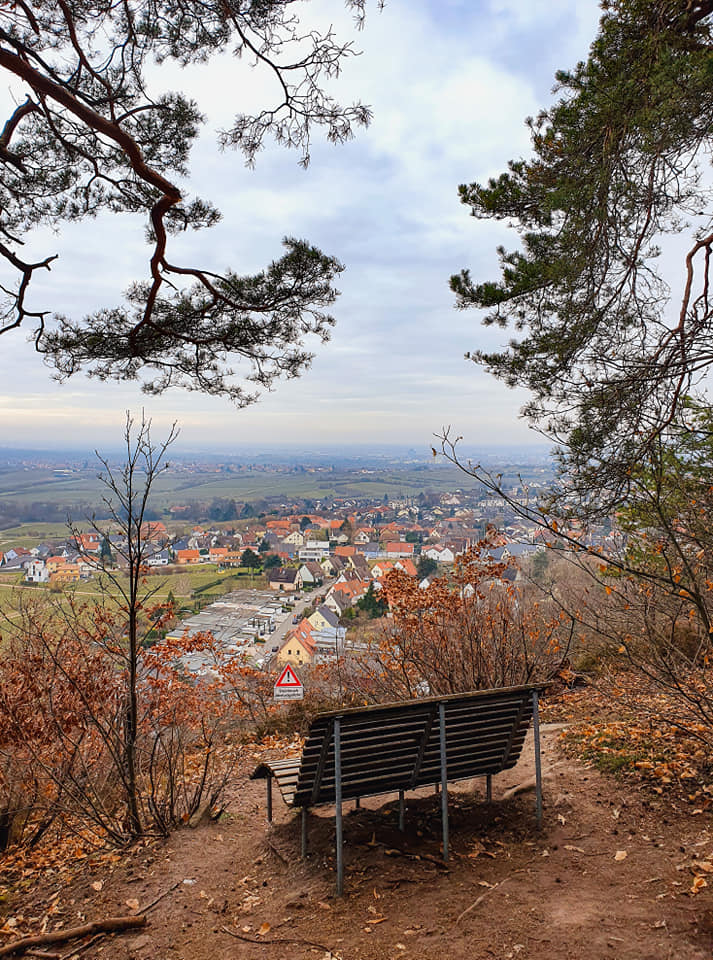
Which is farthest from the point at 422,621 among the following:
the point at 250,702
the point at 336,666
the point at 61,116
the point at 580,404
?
the point at 61,116

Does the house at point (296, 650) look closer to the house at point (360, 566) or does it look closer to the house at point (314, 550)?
the house at point (360, 566)

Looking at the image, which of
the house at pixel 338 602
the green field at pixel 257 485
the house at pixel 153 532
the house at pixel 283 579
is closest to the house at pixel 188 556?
the house at pixel 283 579

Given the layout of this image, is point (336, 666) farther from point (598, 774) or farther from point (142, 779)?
point (598, 774)

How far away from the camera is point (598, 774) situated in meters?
4.38

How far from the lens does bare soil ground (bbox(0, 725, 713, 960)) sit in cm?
252

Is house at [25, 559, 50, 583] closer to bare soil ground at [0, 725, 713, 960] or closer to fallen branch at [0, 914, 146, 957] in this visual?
bare soil ground at [0, 725, 713, 960]

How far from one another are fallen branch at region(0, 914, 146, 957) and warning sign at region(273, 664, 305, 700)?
10.3 ft

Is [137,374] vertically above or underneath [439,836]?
above

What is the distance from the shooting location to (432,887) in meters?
3.03

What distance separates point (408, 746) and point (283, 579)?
2395cm

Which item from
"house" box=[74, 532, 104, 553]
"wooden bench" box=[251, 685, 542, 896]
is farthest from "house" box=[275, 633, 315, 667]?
"wooden bench" box=[251, 685, 542, 896]

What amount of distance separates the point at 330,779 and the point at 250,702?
5746 millimetres

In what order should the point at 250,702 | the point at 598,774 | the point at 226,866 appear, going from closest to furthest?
the point at 226,866, the point at 598,774, the point at 250,702

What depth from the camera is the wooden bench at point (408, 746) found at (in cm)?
330
